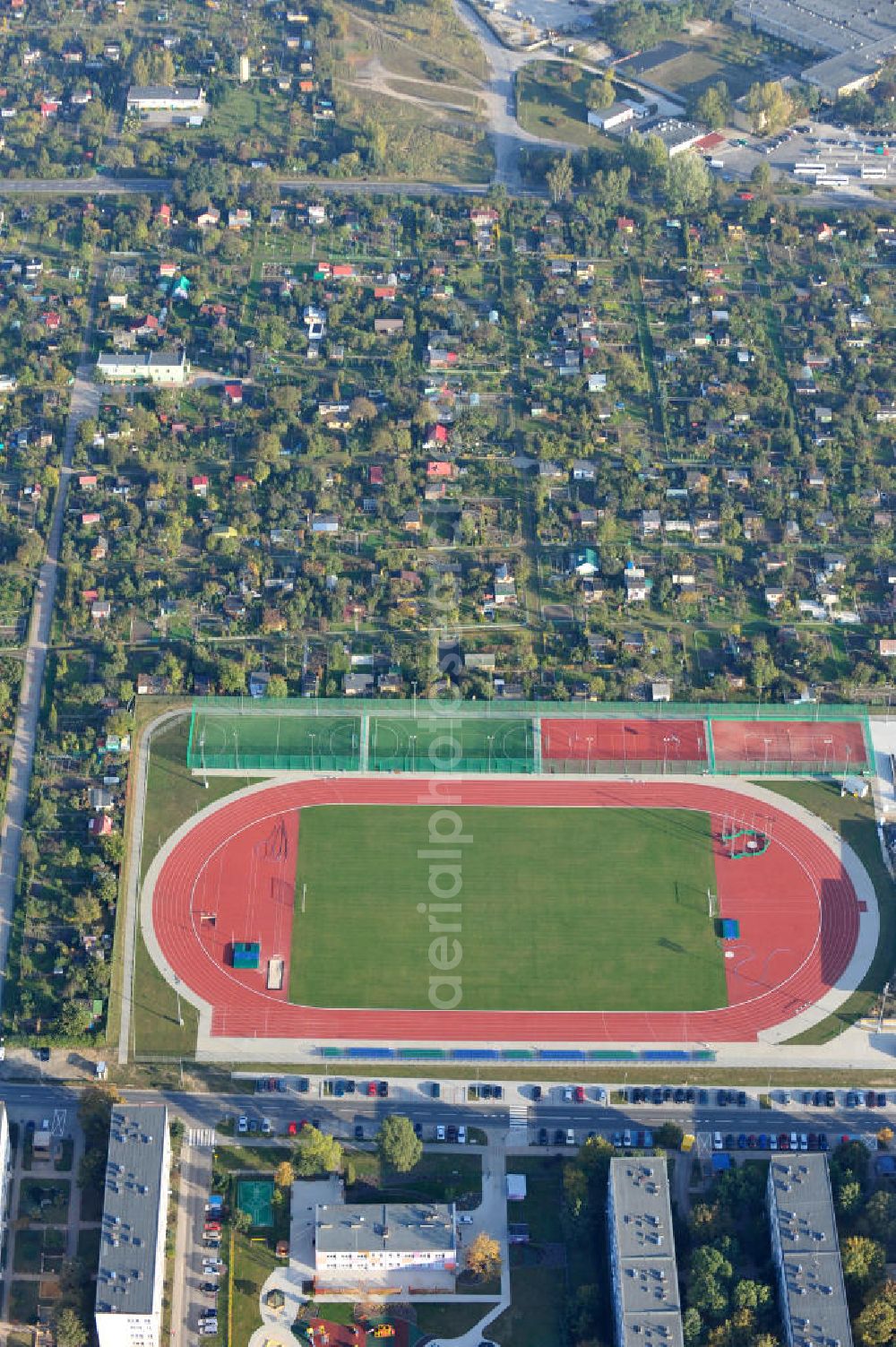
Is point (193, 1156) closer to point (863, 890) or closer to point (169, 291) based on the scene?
point (863, 890)

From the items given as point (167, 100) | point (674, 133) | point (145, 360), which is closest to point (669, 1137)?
point (145, 360)

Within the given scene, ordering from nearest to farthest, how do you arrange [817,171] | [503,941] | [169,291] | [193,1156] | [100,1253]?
[100,1253]
[193,1156]
[503,941]
[169,291]
[817,171]

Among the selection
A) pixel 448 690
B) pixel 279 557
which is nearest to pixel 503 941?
pixel 448 690

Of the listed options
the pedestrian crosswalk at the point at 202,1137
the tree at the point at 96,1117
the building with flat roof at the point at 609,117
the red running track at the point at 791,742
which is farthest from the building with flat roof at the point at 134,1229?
the building with flat roof at the point at 609,117

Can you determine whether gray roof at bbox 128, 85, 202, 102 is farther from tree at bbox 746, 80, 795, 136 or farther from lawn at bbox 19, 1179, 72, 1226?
lawn at bbox 19, 1179, 72, 1226

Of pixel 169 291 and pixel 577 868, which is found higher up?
pixel 169 291

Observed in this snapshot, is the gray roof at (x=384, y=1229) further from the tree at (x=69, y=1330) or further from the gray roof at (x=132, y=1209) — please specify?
the tree at (x=69, y=1330)
